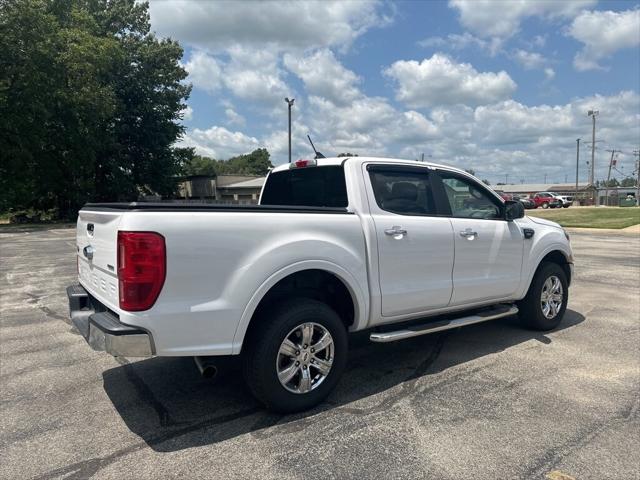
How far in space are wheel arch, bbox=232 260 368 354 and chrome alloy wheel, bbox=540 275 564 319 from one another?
2699 millimetres

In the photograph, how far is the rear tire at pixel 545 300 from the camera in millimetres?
5488

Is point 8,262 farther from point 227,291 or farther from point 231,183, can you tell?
point 231,183

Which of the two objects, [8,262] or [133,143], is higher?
[133,143]

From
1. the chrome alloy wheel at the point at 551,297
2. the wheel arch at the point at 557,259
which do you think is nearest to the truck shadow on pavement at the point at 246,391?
the chrome alloy wheel at the point at 551,297

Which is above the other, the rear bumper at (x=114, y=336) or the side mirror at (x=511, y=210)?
the side mirror at (x=511, y=210)

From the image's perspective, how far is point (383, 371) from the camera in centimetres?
442

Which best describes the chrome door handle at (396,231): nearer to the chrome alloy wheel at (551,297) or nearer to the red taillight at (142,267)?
the red taillight at (142,267)

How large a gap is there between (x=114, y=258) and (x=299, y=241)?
1228mm

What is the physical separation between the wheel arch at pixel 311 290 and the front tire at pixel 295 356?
14 centimetres

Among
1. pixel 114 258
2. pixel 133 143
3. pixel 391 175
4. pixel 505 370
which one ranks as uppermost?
pixel 133 143

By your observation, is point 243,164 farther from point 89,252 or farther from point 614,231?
point 89,252

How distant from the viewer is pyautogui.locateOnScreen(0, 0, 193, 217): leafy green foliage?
26.3m

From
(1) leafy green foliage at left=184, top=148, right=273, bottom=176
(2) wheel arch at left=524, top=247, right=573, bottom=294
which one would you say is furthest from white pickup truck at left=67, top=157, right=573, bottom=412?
(1) leafy green foliage at left=184, top=148, right=273, bottom=176

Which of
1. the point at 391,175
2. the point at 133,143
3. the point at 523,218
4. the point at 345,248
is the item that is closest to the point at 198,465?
the point at 345,248
